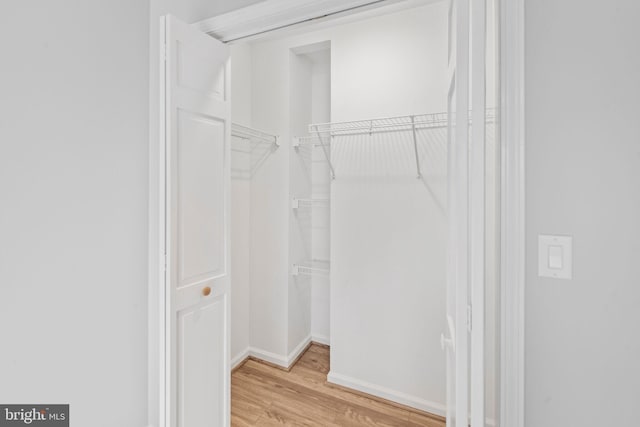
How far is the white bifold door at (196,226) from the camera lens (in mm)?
1269

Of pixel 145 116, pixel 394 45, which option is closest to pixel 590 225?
pixel 394 45

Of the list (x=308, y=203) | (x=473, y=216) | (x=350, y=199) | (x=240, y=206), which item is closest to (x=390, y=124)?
(x=350, y=199)

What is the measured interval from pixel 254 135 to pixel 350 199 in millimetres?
957

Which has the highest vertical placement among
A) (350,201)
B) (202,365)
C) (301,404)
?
(350,201)

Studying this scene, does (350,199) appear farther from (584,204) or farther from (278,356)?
(584,204)

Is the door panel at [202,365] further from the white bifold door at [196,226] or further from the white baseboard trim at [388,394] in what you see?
the white baseboard trim at [388,394]

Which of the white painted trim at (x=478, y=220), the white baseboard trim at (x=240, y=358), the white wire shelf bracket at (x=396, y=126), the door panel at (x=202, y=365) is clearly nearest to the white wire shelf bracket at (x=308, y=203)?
the white wire shelf bracket at (x=396, y=126)

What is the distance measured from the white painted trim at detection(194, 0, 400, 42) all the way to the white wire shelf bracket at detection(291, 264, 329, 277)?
1.71 meters

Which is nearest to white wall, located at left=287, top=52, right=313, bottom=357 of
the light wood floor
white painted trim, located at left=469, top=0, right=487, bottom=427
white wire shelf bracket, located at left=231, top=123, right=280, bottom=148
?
white wire shelf bracket, located at left=231, top=123, right=280, bottom=148

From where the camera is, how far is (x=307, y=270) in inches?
107

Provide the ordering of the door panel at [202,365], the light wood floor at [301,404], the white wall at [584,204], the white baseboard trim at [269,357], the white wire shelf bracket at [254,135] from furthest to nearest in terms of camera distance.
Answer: the white baseboard trim at [269,357] < the white wire shelf bracket at [254,135] < the light wood floor at [301,404] < the door panel at [202,365] < the white wall at [584,204]

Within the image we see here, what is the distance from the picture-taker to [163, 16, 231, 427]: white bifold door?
1.27m

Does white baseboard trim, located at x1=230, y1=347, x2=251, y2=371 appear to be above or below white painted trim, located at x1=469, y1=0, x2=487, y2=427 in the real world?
below

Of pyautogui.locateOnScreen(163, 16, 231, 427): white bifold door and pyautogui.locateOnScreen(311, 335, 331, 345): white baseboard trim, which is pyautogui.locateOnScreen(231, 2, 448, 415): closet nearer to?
pyautogui.locateOnScreen(311, 335, 331, 345): white baseboard trim
